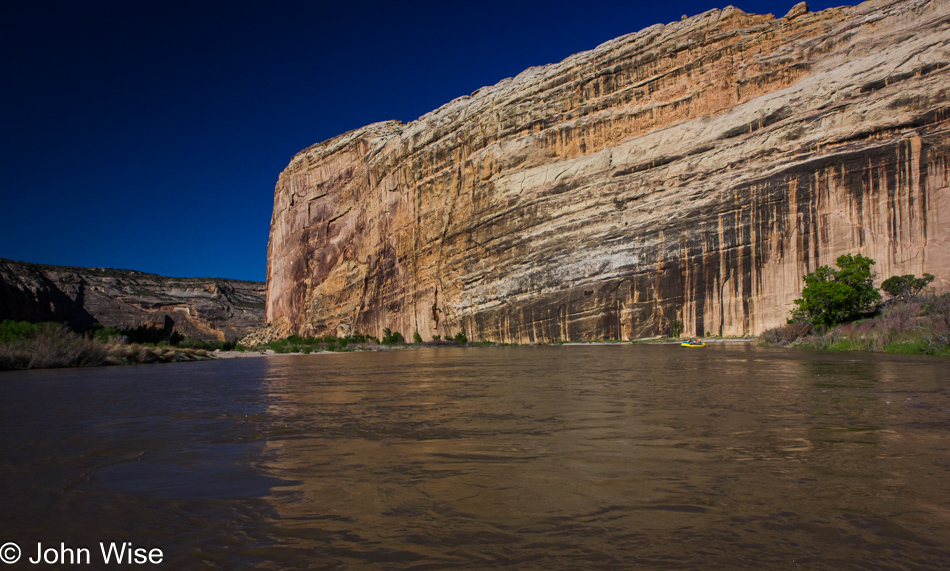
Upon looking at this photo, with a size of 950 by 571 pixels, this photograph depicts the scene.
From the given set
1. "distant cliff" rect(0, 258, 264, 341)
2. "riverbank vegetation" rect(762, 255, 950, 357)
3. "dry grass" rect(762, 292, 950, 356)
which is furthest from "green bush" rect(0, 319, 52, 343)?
"distant cliff" rect(0, 258, 264, 341)

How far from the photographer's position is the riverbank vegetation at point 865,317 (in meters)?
14.7

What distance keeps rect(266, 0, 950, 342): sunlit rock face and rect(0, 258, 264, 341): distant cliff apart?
118 feet

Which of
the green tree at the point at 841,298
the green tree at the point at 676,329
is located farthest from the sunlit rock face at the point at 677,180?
the green tree at the point at 841,298

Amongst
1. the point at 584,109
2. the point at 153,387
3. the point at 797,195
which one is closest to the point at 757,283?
the point at 797,195

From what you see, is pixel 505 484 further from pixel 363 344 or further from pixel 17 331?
pixel 363 344

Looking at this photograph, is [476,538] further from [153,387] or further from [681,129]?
[681,129]

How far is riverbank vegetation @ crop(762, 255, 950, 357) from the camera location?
14.7m

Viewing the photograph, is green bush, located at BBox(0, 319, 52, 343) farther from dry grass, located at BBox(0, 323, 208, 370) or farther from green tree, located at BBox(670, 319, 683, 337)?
green tree, located at BBox(670, 319, 683, 337)

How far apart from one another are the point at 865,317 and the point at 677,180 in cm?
1792

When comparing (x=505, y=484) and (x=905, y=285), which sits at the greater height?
(x=905, y=285)

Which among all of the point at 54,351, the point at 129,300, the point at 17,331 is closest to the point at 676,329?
the point at 54,351

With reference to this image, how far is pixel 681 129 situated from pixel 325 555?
41329mm

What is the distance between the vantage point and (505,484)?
10.0 ft

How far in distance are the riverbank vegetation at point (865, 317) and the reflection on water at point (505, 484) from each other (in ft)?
37.9
